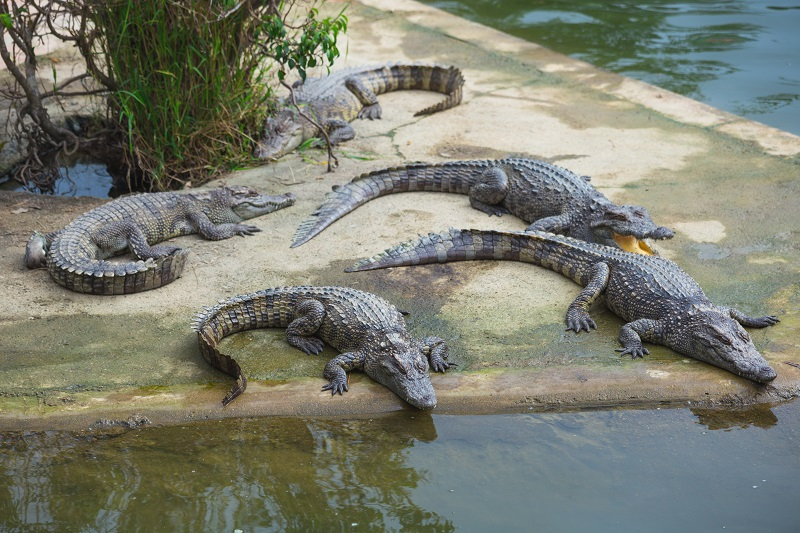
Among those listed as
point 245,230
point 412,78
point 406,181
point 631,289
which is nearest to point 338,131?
point 406,181

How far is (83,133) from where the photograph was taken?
25.0 feet

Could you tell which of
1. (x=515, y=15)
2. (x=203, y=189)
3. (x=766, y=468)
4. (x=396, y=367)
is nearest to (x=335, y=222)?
(x=203, y=189)

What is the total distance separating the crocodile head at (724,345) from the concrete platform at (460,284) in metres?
0.07

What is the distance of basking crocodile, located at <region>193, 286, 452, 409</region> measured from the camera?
4.39 metres

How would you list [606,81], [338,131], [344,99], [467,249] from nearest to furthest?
[467,249], [338,131], [344,99], [606,81]

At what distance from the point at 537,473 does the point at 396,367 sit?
888mm

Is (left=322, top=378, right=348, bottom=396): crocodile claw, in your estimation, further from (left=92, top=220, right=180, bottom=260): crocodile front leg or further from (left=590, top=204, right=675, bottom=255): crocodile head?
(left=590, top=204, right=675, bottom=255): crocodile head

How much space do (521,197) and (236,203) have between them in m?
2.09

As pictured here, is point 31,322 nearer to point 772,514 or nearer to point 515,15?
point 772,514

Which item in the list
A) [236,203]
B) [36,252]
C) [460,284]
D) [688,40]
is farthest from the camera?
[688,40]

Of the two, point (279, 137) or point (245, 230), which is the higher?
point (279, 137)

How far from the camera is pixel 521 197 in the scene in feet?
A: 21.4

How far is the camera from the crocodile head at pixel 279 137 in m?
7.47

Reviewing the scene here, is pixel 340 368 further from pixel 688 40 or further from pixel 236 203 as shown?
pixel 688 40
